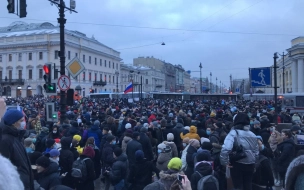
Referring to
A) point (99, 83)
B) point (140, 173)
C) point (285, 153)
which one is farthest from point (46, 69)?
point (99, 83)

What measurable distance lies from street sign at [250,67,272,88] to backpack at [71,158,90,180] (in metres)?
8.61

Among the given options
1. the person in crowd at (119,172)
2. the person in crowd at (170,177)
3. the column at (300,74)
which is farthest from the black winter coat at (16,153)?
the column at (300,74)

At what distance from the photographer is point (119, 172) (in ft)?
21.2

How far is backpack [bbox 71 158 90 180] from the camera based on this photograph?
5914 millimetres

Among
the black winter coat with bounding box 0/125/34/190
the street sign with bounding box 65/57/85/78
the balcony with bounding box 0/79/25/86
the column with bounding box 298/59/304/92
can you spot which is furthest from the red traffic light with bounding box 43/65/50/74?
the balcony with bounding box 0/79/25/86

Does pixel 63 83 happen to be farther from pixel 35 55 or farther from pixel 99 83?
pixel 99 83

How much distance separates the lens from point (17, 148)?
337 cm

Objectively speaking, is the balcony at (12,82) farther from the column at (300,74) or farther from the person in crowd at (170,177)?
the person in crowd at (170,177)

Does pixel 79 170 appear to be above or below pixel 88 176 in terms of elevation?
above

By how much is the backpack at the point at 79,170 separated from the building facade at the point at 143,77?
79062 millimetres

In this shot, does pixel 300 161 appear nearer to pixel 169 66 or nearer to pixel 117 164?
pixel 117 164

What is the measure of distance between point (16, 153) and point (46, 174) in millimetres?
1629

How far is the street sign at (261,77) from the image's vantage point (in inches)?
494

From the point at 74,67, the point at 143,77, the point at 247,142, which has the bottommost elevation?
the point at 247,142
